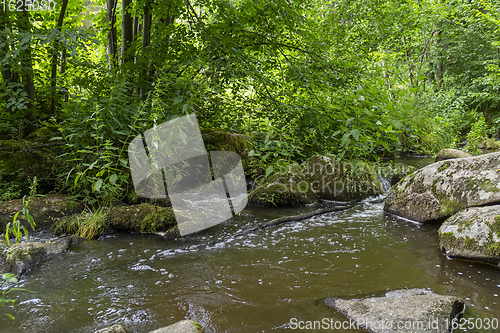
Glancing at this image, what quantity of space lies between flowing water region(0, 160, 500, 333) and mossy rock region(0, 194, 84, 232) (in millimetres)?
1110

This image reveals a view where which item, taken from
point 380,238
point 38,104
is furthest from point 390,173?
point 38,104

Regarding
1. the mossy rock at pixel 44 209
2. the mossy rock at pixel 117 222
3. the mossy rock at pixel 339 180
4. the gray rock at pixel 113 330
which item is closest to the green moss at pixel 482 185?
the mossy rock at pixel 339 180

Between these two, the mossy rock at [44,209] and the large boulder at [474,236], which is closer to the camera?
the large boulder at [474,236]

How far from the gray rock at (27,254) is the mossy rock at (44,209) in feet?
3.45

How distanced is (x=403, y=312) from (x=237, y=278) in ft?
4.92

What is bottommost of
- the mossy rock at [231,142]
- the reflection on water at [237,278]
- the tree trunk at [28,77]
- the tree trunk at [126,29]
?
the reflection on water at [237,278]

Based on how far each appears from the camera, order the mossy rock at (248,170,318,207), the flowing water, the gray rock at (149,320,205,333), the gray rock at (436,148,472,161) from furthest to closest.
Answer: the gray rock at (436,148,472,161)
the mossy rock at (248,170,318,207)
the flowing water
the gray rock at (149,320,205,333)

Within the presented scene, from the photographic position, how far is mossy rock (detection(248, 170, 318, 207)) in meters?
5.64

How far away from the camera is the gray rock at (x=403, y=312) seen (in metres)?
1.87

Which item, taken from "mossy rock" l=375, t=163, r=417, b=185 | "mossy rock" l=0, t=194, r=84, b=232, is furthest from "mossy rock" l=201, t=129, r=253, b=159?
"mossy rock" l=375, t=163, r=417, b=185

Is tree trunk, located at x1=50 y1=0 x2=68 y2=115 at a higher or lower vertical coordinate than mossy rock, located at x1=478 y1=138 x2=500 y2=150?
higher

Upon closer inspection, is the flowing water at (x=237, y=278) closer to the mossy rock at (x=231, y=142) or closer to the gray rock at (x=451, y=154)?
the mossy rock at (x=231, y=142)

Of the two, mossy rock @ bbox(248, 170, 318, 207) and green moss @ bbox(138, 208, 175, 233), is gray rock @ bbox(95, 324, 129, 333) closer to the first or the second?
green moss @ bbox(138, 208, 175, 233)

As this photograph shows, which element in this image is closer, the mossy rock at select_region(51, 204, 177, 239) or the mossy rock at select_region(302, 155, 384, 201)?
the mossy rock at select_region(51, 204, 177, 239)
